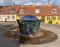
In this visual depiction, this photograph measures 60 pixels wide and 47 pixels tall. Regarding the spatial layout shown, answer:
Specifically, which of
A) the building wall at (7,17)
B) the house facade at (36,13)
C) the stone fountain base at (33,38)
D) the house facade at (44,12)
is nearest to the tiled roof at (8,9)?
the house facade at (36,13)

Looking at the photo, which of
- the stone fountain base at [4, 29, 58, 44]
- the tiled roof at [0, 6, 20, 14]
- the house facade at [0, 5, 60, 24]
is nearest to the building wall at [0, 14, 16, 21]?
the house facade at [0, 5, 60, 24]

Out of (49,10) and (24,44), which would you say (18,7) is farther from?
(24,44)

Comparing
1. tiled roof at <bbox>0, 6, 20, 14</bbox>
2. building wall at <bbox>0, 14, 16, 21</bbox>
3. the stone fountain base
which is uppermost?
the stone fountain base

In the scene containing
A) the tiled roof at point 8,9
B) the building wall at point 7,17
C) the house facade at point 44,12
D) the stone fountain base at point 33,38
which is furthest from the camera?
the tiled roof at point 8,9

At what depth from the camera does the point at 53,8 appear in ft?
159

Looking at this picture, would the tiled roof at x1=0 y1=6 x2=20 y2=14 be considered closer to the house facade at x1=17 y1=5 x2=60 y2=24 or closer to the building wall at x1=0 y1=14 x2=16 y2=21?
the building wall at x1=0 y1=14 x2=16 y2=21

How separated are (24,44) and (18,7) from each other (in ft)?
122

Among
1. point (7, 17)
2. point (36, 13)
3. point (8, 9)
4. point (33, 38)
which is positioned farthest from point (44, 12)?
point (33, 38)

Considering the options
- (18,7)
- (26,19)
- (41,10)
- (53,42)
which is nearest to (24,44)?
(53,42)

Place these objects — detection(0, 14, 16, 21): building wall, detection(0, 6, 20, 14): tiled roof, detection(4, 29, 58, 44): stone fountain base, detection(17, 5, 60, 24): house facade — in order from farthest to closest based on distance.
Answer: detection(0, 6, 20, 14): tiled roof
detection(0, 14, 16, 21): building wall
detection(17, 5, 60, 24): house facade
detection(4, 29, 58, 44): stone fountain base

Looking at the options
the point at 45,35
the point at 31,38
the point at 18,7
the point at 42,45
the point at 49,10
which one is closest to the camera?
the point at 42,45

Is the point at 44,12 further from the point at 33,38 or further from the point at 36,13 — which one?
the point at 33,38

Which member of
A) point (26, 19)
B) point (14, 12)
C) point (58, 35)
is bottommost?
point (14, 12)

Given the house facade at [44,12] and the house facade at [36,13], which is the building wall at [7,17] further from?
the house facade at [44,12]
